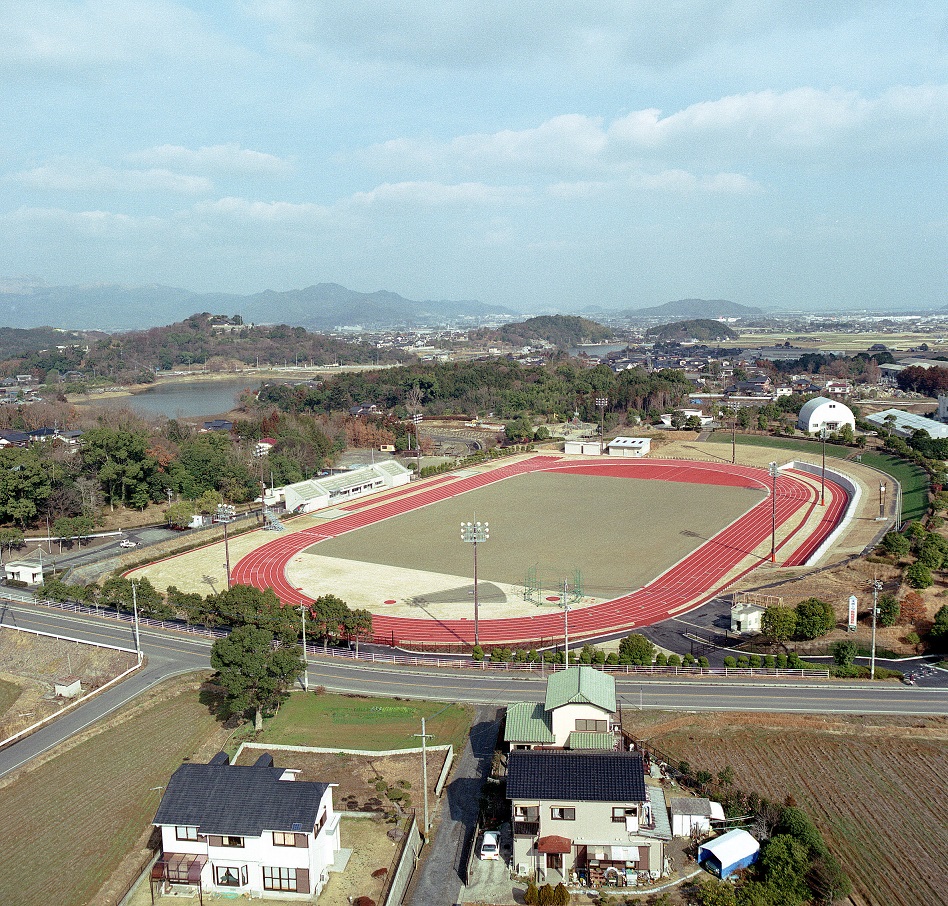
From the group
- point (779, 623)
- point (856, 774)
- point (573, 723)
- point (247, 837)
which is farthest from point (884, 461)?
point (247, 837)

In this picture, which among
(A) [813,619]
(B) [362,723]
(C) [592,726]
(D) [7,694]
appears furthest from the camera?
(A) [813,619]

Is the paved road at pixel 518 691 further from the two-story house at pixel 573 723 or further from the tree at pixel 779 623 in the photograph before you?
the two-story house at pixel 573 723

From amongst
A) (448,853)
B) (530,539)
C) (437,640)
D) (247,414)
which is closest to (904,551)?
(530,539)

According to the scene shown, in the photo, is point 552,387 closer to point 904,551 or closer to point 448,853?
point 904,551

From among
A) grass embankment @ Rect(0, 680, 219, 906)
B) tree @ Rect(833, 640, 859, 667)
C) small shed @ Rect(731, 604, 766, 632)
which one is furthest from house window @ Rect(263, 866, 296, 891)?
small shed @ Rect(731, 604, 766, 632)

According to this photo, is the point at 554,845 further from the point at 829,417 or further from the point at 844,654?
the point at 829,417

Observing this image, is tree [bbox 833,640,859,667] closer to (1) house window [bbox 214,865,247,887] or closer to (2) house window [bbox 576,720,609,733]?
(2) house window [bbox 576,720,609,733]
